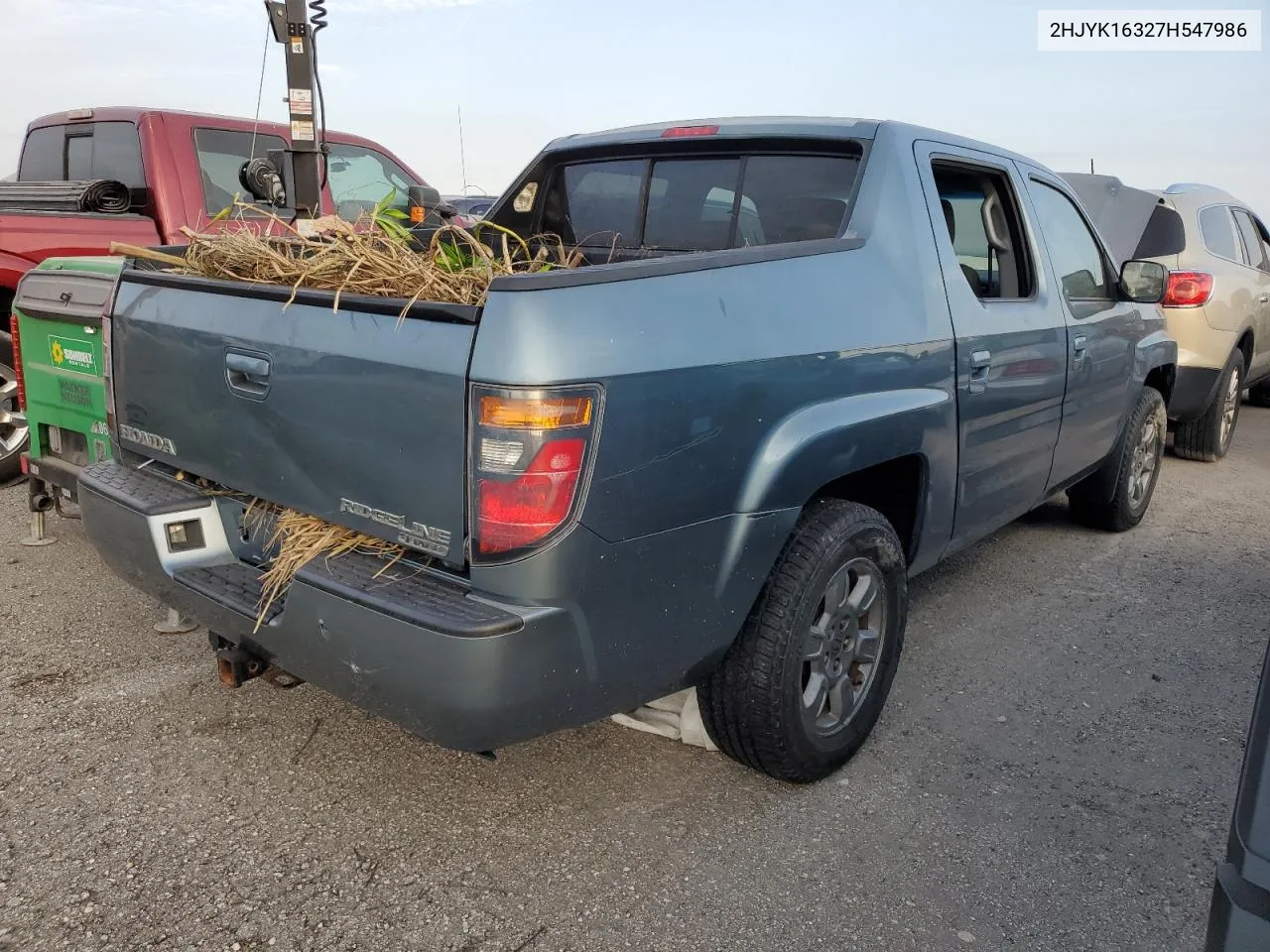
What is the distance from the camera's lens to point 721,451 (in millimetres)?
2322

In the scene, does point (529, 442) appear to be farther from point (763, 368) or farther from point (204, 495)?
point (204, 495)

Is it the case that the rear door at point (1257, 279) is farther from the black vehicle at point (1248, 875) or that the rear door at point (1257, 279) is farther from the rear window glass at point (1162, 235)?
the black vehicle at point (1248, 875)

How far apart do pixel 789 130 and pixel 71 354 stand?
9.47 feet

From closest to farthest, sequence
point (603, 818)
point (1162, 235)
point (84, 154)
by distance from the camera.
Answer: point (603, 818), point (84, 154), point (1162, 235)

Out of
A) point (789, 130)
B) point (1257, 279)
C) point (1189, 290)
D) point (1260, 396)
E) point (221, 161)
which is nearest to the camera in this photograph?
point (789, 130)

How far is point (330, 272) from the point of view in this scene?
256 cm

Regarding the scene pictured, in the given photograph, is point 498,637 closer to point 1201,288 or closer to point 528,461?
point 528,461

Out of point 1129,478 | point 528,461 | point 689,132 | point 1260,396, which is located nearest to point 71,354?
point 689,132

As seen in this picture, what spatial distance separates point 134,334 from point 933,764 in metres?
2.65

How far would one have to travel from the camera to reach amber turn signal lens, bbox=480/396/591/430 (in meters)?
2.02

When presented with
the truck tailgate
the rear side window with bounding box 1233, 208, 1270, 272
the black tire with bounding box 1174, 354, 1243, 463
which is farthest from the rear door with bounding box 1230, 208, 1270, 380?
the truck tailgate

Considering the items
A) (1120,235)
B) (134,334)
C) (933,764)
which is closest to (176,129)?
(134,334)

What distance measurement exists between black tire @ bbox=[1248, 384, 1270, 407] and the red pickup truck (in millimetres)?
8723

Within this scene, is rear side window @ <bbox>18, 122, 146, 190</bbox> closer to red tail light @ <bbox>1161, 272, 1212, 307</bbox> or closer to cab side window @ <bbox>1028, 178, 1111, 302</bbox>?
cab side window @ <bbox>1028, 178, 1111, 302</bbox>
